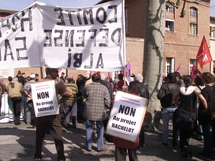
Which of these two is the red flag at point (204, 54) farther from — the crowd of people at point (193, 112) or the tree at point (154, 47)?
the crowd of people at point (193, 112)

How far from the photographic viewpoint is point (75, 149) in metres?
5.20

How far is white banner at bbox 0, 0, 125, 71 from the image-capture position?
15.3 feet

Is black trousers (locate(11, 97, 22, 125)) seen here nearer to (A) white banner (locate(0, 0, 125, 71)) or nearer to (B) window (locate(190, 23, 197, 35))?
(A) white banner (locate(0, 0, 125, 71))

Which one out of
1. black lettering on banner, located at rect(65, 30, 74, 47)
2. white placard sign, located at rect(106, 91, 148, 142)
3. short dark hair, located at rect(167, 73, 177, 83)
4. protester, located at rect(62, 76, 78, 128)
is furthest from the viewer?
protester, located at rect(62, 76, 78, 128)

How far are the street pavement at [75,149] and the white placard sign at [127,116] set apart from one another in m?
1.50

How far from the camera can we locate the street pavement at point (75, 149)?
185 inches

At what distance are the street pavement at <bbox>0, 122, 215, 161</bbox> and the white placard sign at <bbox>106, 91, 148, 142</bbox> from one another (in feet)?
4.92

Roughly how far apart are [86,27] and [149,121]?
364 cm

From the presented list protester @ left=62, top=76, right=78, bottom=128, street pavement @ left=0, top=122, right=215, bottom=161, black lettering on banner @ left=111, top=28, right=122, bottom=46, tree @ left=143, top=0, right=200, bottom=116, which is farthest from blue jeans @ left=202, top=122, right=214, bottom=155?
protester @ left=62, top=76, right=78, bottom=128

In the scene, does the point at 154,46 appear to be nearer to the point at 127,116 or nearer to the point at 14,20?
the point at 127,116

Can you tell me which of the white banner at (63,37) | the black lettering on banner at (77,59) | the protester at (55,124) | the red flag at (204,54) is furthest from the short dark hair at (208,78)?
the red flag at (204,54)

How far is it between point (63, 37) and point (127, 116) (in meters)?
2.50

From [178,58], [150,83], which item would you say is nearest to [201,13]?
[178,58]

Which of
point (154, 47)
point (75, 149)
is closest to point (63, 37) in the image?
point (75, 149)
